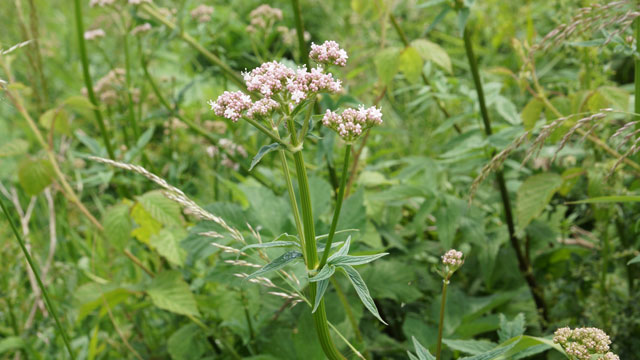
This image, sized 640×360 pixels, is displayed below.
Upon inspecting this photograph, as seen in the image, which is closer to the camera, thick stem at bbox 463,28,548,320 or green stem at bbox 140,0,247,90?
thick stem at bbox 463,28,548,320

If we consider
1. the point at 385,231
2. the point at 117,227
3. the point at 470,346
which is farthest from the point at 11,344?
the point at 470,346

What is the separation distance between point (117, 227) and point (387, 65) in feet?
3.80

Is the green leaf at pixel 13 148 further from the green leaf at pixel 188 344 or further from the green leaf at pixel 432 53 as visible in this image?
the green leaf at pixel 432 53

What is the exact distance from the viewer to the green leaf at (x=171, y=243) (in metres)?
1.98

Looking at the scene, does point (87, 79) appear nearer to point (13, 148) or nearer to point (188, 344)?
point (13, 148)

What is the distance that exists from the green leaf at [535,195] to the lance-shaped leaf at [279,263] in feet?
3.25

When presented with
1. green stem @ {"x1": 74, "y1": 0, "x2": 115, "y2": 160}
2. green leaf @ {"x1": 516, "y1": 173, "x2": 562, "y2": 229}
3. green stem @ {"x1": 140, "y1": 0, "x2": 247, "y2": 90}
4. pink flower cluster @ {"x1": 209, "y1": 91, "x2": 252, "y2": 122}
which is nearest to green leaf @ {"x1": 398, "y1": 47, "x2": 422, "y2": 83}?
green leaf @ {"x1": 516, "y1": 173, "x2": 562, "y2": 229}

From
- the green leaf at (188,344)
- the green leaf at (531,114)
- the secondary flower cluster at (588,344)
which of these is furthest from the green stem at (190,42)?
the secondary flower cluster at (588,344)

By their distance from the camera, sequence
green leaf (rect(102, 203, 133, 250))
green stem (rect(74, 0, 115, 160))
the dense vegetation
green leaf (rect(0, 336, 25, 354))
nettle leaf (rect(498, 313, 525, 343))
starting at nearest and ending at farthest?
nettle leaf (rect(498, 313, 525, 343)) < the dense vegetation < green leaf (rect(102, 203, 133, 250)) < green leaf (rect(0, 336, 25, 354)) < green stem (rect(74, 0, 115, 160))

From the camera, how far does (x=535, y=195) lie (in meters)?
1.85

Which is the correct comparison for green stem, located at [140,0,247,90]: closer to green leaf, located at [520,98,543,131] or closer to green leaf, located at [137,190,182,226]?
green leaf, located at [137,190,182,226]

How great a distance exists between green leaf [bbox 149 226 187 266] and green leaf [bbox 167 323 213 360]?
262 millimetres

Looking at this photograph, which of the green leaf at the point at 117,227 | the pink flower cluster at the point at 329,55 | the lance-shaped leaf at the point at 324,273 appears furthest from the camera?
the green leaf at the point at 117,227

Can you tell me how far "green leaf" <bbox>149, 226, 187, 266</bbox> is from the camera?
1.98m
